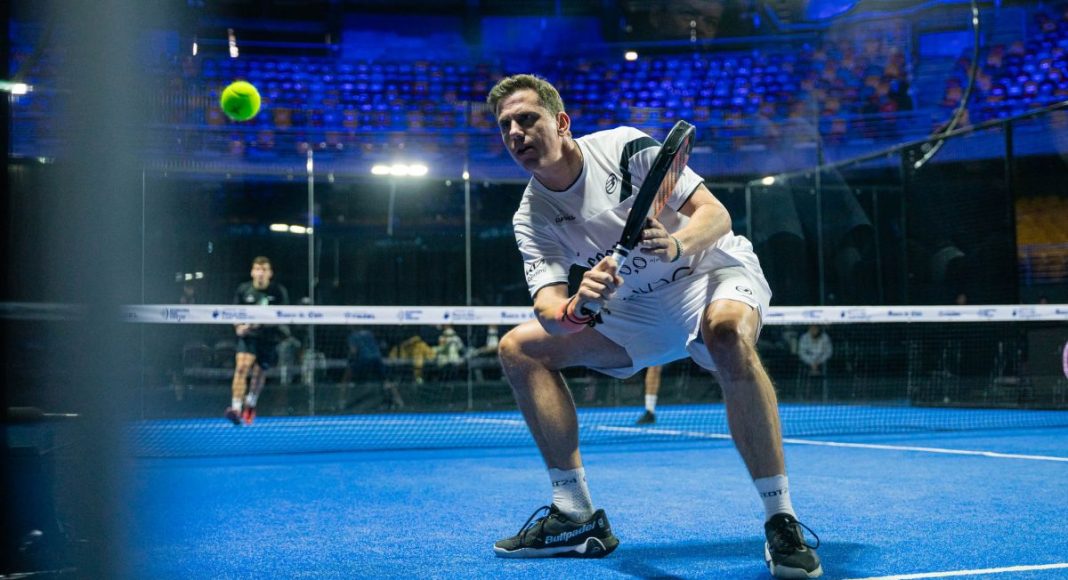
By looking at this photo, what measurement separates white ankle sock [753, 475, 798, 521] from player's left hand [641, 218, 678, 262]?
2.49ft

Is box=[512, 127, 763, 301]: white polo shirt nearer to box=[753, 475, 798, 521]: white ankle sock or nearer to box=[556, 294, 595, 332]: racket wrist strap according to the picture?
box=[556, 294, 595, 332]: racket wrist strap

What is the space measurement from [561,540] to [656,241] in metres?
1.17

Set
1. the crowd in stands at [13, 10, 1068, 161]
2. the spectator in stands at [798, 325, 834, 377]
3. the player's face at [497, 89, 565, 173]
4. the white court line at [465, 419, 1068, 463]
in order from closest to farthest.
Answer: the player's face at [497, 89, 565, 173]
the white court line at [465, 419, 1068, 463]
the spectator in stands at [798, 325, 834, 377]
the crowd in stands at [13, 10, 1068, 161]

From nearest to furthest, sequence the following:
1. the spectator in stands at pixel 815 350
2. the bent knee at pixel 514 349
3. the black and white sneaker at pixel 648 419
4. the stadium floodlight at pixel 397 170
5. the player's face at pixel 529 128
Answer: the player's face at pixel 529 128
the bent knee at pixel 514 349
the black and white sneaker at pixel 648 419
the stadium floodlight at pixel 397 170
the spectator in stands at pixel 815 350

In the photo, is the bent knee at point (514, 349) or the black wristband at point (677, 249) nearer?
the black wristband at point (677, 249)

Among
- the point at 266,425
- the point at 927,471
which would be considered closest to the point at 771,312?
the point at 927,471

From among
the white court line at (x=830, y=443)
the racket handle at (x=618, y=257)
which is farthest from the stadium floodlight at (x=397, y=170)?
the racket handle at (x=618, y=257)

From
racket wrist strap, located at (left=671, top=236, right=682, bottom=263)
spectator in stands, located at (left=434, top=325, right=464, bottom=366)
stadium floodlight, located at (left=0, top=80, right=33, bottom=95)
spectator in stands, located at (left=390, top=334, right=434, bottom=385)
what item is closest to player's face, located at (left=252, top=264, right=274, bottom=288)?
spectator in stands, located at (left=390, top=334, right=434, bottom=385)

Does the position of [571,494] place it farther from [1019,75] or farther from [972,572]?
[1019,75]

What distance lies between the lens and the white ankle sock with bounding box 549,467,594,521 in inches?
138

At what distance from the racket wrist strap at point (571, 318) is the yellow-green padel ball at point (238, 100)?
7094 millimetres

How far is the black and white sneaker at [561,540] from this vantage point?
3426mm

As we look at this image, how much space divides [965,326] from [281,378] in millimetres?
7920

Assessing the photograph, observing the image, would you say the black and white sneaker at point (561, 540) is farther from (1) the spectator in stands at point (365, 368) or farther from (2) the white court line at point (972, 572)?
(1) the spectator in stands at point (365, 368)
